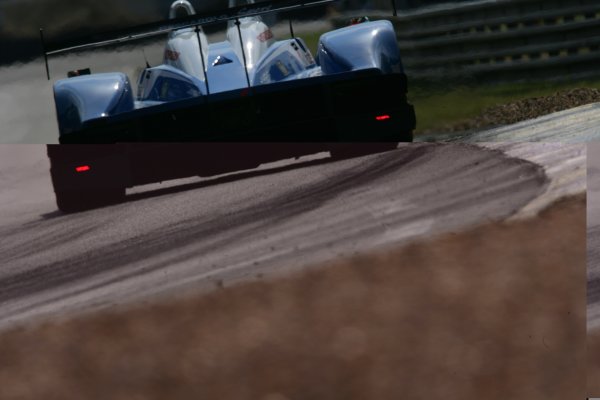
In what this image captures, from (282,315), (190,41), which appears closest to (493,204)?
(282,315)

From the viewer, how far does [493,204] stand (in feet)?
25.9

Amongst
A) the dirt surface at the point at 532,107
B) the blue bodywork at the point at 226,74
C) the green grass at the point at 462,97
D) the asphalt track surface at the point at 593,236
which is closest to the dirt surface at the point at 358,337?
the asphalt track surface at the point at 593,236

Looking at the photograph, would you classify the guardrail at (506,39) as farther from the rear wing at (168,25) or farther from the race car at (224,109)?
the rear wing at (168,25)

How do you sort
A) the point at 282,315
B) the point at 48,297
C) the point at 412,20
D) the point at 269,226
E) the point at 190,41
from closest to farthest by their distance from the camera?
the point at 282,315 < the point at 48,297 < the point at 269,226 < the point at 190,41 < the point at 412,20

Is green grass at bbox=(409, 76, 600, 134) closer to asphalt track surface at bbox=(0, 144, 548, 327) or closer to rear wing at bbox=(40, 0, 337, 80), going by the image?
asphalt track surface at bbox=(0, 144, 548, 327)

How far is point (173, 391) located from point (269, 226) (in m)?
2.12

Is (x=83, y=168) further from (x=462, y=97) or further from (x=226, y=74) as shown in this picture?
(x=462, y=97)

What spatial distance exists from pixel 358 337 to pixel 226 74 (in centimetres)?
242

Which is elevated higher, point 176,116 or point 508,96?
point 176,116

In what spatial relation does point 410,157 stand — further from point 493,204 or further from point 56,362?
point 56,362

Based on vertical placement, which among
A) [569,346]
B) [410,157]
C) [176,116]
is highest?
[176,116]

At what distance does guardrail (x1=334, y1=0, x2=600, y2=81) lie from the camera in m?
11.2

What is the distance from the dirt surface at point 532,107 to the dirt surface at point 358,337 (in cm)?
373

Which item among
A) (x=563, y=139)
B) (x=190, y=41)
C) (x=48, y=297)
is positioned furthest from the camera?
(x=563, y=139)
